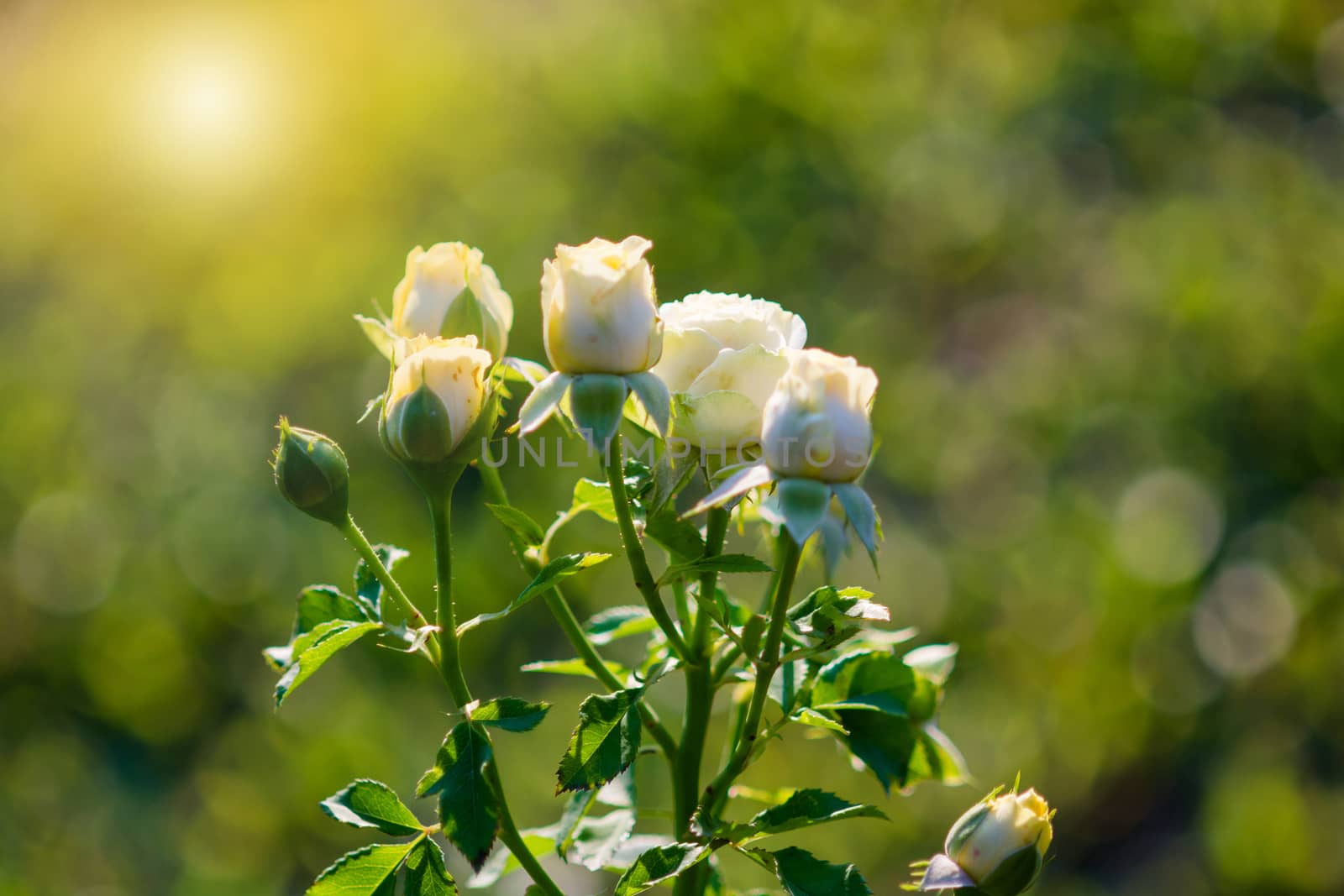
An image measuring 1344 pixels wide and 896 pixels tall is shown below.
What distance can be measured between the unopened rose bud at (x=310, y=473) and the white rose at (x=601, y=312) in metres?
0.13

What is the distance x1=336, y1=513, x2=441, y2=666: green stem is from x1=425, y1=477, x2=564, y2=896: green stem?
2 centimetres

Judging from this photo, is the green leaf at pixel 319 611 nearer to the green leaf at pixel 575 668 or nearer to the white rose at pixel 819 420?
the green leaf at pixel 575 668

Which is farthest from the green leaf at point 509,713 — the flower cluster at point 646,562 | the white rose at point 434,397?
the white rose at point 434,397

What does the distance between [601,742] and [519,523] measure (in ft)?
0.36

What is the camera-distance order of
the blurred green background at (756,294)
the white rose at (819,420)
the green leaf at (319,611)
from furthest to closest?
the blurred green background at (756,294) → the green leaf at (319,611) → the white rose at (819,420)

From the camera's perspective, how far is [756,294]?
2436 mm

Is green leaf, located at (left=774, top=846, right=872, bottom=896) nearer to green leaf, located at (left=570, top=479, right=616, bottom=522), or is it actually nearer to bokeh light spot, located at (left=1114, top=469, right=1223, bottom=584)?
green leaf, located at (left=570, top=479, right=616, bottom=522)

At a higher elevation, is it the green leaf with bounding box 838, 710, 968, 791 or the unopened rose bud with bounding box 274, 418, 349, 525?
the unopened rose bud with bounding box 274, 418, 349, 525

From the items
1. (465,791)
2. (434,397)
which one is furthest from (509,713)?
(434,397)

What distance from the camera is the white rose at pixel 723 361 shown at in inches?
18.6

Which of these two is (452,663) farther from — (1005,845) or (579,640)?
(1005,845)

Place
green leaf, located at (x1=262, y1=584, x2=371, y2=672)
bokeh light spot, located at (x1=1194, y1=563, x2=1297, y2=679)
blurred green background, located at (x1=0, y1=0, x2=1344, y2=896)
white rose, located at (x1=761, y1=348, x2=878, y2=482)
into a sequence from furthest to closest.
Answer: bokeh light spot, located at (x1=1194, y1=563, x2=1297, y2=679) < blurred green background, located at (x1=0, y1=0, x2=1344, y2=896) < green leaf, located at (x1=262, y1=584, x2=371, y2=672) < white rose, located at (x1=761, y1=348, x2=878, y2=482)

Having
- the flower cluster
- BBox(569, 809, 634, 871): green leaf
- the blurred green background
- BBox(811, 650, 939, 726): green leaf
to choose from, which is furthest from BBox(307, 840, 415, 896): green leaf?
the blurred green background

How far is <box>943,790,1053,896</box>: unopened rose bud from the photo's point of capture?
1.70 ft
